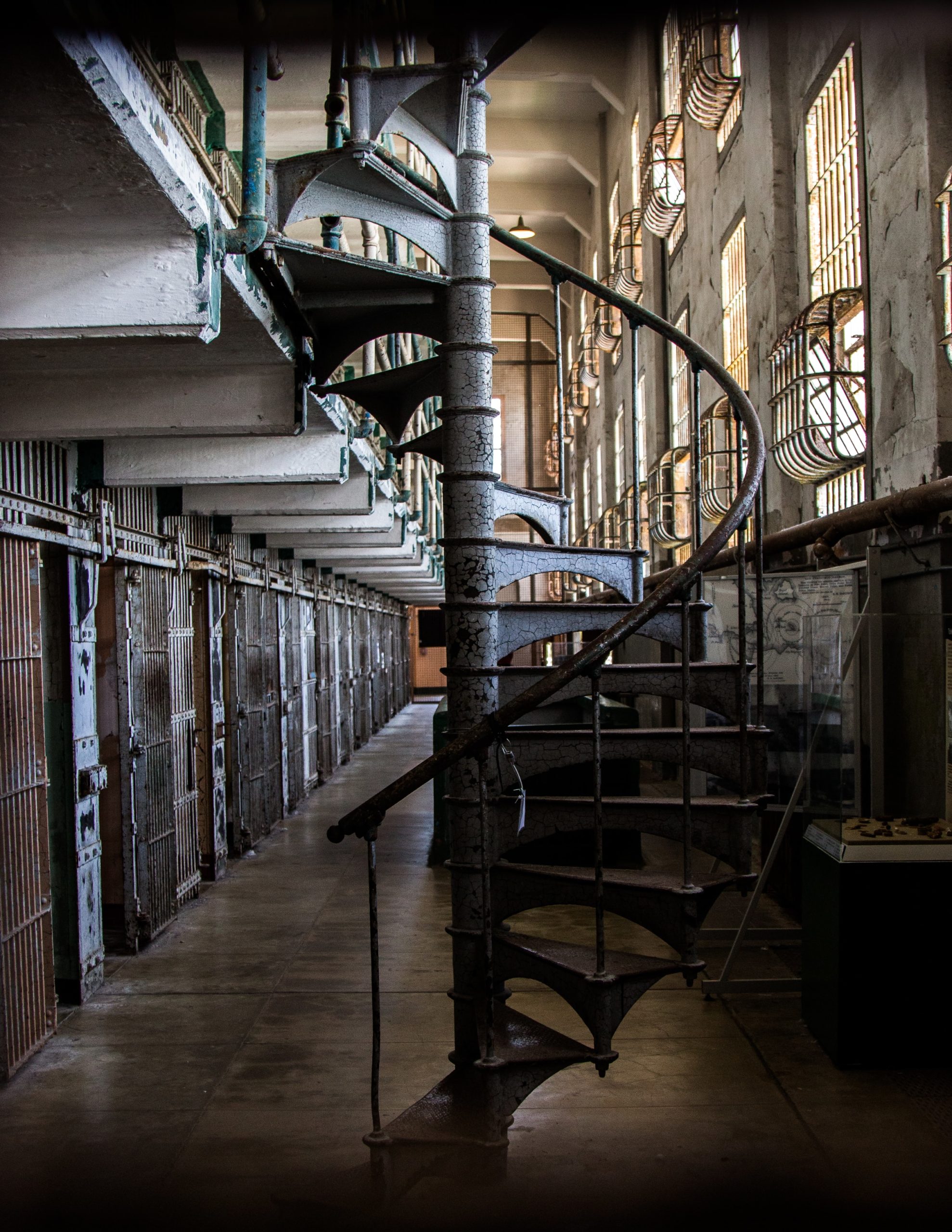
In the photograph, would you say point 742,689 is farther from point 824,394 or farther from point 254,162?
point 824,394

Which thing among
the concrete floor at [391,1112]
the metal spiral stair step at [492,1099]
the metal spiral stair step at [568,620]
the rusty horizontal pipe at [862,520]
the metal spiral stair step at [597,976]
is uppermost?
the rusty horizontal pipe at [862,520]

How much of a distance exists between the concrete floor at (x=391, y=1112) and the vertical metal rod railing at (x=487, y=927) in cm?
41

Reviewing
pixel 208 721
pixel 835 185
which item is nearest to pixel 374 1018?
pixel 208 721

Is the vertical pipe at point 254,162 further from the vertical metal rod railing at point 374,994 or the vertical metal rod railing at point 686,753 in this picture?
the vertical metal rod railing at point 374,994

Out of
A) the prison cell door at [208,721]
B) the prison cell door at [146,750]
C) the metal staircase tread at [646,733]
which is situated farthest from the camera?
the prison cell door at [208,721]

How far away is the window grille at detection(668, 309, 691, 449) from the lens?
514 inches

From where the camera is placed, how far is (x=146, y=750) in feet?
20.2

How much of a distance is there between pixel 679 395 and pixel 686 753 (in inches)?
421

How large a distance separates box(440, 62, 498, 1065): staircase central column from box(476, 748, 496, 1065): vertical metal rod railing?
20cm

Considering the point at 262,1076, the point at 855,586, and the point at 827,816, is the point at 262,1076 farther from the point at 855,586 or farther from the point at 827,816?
the point at 855,586

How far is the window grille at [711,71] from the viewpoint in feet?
27.1

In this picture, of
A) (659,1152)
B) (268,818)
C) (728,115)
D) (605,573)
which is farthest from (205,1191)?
(728,115)

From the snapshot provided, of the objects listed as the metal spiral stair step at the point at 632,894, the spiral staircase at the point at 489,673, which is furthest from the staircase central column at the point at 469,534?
the metal spiral stair step at the point at 632,894

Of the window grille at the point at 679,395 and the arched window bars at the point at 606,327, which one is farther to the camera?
the arched window bars at the point at 606,327
